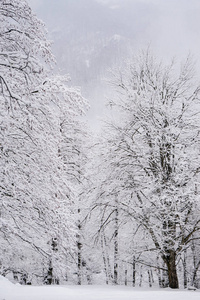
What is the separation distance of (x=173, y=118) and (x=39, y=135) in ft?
14.1

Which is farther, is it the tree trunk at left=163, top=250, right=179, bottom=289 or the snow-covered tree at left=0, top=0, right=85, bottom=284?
the tree trunk at left=163, top=250, right=179, bottom=289

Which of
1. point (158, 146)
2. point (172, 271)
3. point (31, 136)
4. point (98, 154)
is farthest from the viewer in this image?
point (98, 154)

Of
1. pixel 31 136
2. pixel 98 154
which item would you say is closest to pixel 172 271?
pixel 98 154

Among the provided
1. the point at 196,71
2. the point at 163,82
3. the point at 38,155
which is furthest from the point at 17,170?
the point at 196,71

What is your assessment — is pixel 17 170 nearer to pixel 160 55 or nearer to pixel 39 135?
pixel 39 135

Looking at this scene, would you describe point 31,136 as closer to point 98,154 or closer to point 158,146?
point 98,154

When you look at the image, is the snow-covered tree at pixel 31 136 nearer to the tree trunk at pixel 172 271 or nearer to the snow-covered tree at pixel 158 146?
the snow-covered tree at pixel 158 146

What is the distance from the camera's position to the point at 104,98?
8.91 metres

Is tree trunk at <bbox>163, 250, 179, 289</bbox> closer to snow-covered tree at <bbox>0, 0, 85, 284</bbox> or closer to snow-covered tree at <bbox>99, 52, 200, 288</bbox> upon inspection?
snow-covered tree at <bbox>99, 52, 200, 288</bbox>

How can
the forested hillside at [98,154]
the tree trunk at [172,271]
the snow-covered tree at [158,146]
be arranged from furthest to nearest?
the tree trunk at [172,271] → the snow-covered tree at [158,146] → the forested hillside at [98,154]

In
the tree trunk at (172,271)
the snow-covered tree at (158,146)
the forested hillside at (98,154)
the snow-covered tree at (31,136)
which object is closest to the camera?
the snow-covered tree at (31,136)

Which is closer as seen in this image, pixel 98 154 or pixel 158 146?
pixel 158 146

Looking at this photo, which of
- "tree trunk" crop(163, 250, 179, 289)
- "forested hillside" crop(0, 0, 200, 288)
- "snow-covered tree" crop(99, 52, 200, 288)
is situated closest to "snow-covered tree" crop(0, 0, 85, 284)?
"forested hillside" crop(0, 0, 200, 288)

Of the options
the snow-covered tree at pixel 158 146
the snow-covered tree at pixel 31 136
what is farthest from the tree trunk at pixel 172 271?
the snow-covered tree at pixel 31 136
